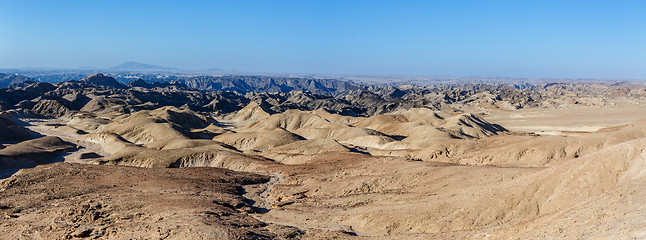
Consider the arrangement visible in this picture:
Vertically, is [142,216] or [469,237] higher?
[469,237]

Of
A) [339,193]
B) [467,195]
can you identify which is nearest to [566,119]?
[339,193]

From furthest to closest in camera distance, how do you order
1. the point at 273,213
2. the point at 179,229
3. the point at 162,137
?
the point at 162,137 < the point at 273,213 < the point at 179,229

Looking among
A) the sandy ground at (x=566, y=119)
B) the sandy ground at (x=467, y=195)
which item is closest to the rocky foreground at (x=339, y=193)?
the sandy ground at (x=467, y=195)

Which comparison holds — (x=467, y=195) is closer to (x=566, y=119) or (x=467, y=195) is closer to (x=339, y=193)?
(x=339, y=193)

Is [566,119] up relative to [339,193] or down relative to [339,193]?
down

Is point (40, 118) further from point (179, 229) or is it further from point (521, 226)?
point (521, 226)

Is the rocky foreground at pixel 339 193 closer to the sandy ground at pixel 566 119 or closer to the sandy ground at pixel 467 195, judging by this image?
the sandy ground at pixel 467 195

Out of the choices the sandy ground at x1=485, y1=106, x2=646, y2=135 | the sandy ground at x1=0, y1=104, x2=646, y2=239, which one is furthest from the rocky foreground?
the sandy ground at x1=485, y1=106, x2=646, y2=135

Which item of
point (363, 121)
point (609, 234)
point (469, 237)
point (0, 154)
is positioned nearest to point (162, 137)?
point (0, 154)

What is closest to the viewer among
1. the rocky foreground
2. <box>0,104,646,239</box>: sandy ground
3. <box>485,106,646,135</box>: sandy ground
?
<box>0,104,646,239</box>: sandy ground

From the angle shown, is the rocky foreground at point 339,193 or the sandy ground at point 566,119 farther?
the sandy ground at point 566,119

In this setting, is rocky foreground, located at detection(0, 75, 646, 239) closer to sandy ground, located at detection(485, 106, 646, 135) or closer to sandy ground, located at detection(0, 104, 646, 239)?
sandy ground, located at detection(0, 104, 646, 239)
